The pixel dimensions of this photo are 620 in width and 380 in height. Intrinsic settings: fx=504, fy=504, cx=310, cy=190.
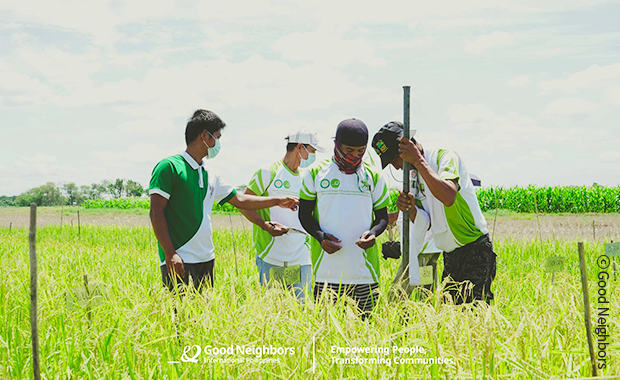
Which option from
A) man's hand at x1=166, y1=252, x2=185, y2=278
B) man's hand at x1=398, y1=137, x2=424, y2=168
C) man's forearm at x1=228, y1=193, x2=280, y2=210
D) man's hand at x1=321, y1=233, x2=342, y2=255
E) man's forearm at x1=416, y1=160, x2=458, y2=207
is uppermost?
man's hand at x1=398, y1=137, x2=424, y2=168

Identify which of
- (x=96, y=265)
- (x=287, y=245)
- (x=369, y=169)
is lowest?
(x=96, y=265)

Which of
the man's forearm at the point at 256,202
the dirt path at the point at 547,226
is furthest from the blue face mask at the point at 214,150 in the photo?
the dirt path at the point at 547,226

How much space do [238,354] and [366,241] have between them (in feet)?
3.18

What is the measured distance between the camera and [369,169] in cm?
288

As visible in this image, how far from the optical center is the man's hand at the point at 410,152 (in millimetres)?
2508

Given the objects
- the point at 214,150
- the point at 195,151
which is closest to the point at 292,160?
the point at 214,150

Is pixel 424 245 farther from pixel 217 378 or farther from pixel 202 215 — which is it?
pixel 217 378

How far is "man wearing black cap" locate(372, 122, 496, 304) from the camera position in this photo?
8.57ft

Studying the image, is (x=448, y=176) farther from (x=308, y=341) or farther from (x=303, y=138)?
(x=303, y=138)

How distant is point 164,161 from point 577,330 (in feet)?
7.39

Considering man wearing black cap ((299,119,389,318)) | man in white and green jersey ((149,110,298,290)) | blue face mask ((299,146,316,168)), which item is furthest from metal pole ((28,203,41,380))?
blue face mask ((299,146,316,168))

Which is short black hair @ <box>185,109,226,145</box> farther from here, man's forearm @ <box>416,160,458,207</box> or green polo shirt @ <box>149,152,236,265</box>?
man's forearm @ <box>416,160,458,207</box>

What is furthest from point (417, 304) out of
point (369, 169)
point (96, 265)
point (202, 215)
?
point (96, 265)
